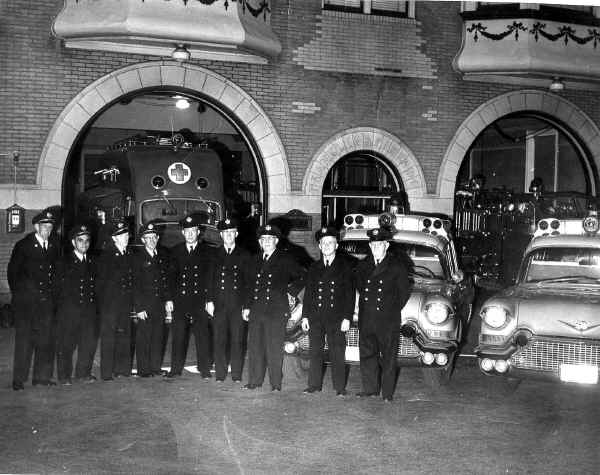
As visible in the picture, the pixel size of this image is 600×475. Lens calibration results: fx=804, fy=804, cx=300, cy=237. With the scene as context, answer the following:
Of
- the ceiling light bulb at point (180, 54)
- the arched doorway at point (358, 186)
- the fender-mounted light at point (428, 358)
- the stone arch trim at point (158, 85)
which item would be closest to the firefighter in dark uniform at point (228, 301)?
the fender-mounted light at point (428, 358)

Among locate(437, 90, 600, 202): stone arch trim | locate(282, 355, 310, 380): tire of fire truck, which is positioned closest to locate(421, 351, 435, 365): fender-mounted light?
locate(282, 355, 310, 380): tire of fire truck

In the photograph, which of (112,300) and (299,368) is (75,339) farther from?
(299,368)

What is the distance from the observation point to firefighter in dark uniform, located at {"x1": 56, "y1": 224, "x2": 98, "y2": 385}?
884 centimetres

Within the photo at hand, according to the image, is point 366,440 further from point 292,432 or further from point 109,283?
point 109,283

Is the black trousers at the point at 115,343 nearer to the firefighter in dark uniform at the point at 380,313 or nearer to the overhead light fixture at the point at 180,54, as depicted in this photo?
the firefighter in dark uniform at the point at 380,313

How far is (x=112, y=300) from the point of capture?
29.7 ft

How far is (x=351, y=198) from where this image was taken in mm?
17297

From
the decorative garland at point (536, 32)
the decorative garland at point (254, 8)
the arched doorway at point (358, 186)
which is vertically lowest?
the arched doorway at point (358, 186)

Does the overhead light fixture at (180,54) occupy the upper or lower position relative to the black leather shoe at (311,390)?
upper

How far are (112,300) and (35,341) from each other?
0.93m

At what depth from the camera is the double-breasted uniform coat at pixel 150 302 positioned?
9.16m

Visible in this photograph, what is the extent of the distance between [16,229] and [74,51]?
10.7 ft

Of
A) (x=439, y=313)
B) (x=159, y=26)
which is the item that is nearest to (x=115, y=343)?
(x=439, y=313)

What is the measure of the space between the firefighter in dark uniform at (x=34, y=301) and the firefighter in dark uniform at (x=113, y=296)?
55cm
